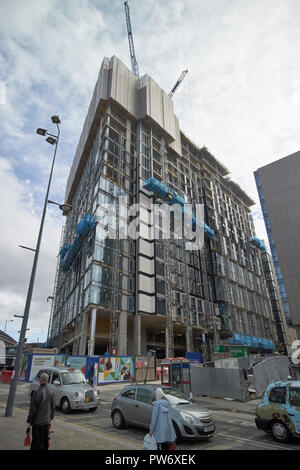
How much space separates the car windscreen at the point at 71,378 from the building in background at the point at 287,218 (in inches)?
1407

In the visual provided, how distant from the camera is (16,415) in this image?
10234mm

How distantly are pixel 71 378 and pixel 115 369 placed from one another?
40.7 ft

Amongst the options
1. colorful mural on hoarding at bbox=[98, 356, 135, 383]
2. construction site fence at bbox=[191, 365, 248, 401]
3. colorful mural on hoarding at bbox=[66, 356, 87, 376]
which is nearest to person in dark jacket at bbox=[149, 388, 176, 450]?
construction site fence at bbox=[191, 365, 248, 401]

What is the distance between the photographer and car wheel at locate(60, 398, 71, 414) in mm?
11315

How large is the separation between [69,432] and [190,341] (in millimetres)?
43920

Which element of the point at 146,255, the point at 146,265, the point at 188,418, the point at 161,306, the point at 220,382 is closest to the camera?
the point at 188,418

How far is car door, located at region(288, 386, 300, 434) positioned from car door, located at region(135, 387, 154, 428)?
4.20 metres

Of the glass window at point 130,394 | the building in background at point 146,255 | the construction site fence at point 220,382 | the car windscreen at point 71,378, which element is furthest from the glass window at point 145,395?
the building in background at point 146,255

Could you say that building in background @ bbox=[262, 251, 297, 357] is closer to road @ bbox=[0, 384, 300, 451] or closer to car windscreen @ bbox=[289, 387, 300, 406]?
road @ bbox=[0, 384, 300, 451]

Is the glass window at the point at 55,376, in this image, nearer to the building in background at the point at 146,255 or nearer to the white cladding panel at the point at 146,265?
the building in background at the point at 146,255

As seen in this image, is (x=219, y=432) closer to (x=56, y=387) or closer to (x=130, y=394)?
(x=130, y=394)

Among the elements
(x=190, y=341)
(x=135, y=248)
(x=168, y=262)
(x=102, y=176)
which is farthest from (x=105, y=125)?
(x=190, y=341)

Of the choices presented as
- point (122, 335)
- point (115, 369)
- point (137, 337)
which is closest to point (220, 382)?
point (115, 369)

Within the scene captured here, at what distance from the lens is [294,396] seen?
820cm
